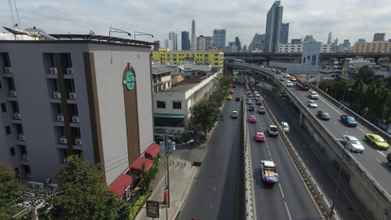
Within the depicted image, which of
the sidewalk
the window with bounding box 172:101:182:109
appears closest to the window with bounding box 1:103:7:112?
the sidewalk

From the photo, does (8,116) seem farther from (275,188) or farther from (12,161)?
(275,188)

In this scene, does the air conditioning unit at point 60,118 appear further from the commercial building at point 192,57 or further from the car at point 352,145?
the commercial building at point 192,57

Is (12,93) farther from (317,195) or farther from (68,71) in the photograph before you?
(317,195)

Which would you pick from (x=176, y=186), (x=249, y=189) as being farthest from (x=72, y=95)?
(x=249, y=189)

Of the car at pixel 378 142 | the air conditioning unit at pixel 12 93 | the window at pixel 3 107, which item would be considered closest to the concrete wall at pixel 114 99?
the air conditioning unit at pixel 12 93

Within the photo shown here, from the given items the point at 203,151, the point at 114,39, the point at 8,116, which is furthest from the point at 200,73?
the point at 8,116
